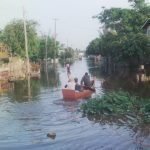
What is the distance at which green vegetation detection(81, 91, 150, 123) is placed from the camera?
20.3 m

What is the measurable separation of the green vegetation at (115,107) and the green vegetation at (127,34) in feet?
95.5

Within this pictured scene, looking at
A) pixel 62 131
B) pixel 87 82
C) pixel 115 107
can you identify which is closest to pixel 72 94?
pixel 87 82

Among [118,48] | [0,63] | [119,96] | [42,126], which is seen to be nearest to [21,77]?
[0,63]

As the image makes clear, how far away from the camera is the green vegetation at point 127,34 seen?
5154cm

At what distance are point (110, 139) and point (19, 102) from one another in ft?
40.9

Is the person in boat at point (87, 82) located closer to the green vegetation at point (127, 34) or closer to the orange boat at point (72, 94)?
the orange boat at point (72, 94)

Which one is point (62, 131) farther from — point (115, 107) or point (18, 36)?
point (18, 36)

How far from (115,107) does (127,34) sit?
4049 cm

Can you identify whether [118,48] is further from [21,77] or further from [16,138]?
[16,138]

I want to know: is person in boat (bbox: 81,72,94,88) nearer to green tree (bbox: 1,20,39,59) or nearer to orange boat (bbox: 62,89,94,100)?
orange boat (bbox: 62,89,94,100)

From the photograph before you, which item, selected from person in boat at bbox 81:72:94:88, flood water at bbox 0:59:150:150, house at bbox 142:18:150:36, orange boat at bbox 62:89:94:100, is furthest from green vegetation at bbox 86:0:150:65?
flood water at bbox 0:59:150:150

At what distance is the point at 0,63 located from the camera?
183 ft

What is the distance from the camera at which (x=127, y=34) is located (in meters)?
60.5

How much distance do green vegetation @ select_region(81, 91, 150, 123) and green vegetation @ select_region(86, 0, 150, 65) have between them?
2911 cm
